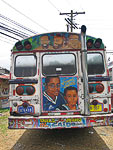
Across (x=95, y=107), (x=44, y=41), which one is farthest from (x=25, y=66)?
(x=95, y=107)

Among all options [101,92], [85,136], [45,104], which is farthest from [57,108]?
[85,136]

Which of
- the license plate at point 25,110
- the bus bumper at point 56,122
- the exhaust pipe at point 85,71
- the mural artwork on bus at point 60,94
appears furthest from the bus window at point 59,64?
the bus bumper at point 56,122

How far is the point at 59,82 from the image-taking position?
12.5ft

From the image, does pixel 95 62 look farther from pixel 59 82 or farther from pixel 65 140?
pixel 65 140

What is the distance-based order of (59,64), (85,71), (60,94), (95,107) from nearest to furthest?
(85,71) → (95,107) → (60,94) → (59,64)

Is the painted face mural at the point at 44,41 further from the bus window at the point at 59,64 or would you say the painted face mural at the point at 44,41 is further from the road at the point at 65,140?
the road at the point at 65,140

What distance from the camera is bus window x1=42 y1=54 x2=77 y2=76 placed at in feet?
12.8

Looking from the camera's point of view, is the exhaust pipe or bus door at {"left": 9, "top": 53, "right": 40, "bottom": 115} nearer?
the exhaust pipe

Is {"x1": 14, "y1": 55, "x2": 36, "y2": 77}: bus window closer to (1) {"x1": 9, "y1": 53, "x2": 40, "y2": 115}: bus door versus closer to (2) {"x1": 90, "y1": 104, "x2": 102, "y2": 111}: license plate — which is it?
(1) {"x1": 9, "y1": 53, "x2": 40, "y2": 115}: bus door

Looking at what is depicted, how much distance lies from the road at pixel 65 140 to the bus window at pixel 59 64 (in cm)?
197

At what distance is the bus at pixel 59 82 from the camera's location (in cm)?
344

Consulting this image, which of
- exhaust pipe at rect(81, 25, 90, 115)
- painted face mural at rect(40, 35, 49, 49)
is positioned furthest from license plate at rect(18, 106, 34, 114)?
painted face mural at rect(40, 35, 49, 49)

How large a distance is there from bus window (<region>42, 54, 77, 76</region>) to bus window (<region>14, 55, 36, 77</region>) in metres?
0.29

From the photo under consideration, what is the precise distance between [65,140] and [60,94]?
161 centimetres
